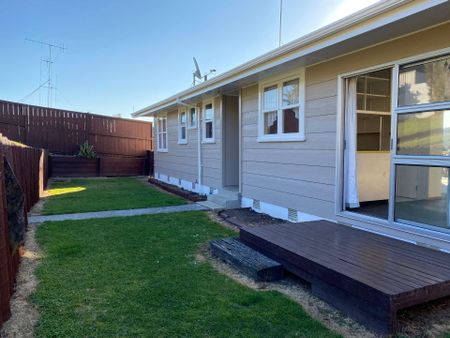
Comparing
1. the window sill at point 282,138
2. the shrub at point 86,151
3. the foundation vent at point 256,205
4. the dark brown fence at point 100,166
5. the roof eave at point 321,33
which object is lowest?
the foundation vent at point 256,205

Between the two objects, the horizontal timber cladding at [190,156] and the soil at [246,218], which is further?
the horizontal timber cladding at [190,156]

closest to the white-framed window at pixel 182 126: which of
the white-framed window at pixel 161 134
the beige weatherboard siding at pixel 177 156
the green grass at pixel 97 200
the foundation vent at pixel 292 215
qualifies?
the beige weatherboard siding at pixel 177 156

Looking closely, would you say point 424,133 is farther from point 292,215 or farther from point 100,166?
point 100,166

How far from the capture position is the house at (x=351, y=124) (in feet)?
11.3

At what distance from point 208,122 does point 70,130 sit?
27.0 ft

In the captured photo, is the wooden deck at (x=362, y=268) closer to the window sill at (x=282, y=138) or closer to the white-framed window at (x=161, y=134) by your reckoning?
the window sill at (x=282, y=138)

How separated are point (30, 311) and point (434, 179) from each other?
414 cm

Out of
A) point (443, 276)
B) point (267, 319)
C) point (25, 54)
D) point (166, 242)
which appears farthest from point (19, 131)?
point (443, 276)

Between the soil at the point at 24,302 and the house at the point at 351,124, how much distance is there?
377 cm

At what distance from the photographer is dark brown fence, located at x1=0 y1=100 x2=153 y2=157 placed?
12.7 metres

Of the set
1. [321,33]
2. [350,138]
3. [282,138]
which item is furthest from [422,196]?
[282,138]

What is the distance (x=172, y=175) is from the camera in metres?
11.7

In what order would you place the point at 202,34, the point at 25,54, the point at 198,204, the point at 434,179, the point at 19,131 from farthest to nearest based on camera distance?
the point at 25,54, the point at 202,34, the point at 19,131, the point at 198,204, the point at 434,179

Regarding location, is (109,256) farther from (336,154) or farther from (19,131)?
(19,131)
